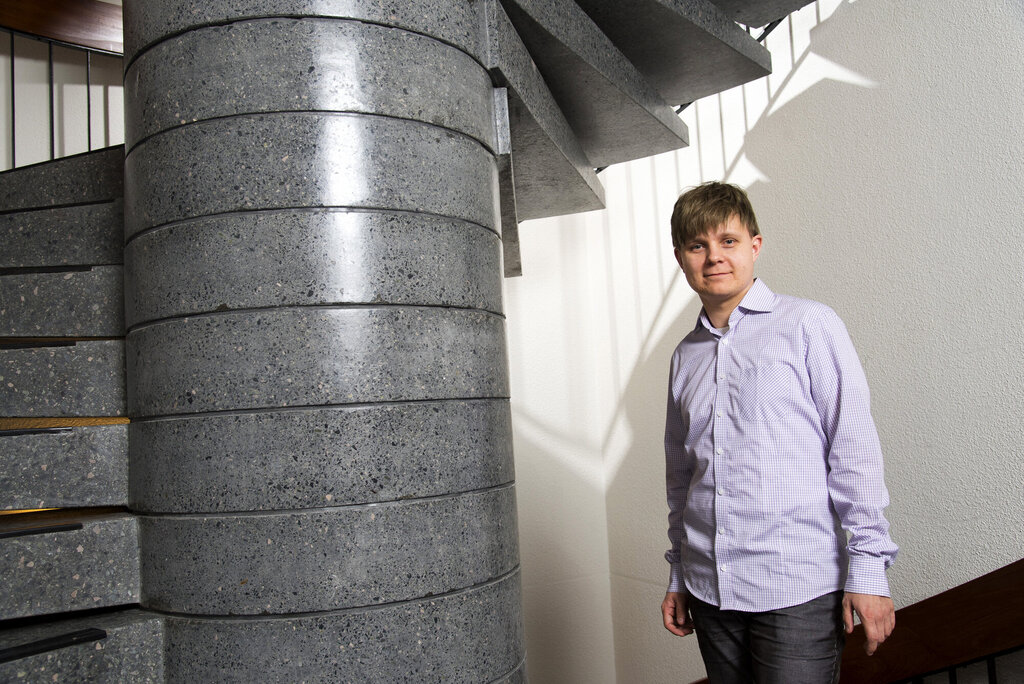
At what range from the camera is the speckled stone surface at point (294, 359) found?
1.84 metres

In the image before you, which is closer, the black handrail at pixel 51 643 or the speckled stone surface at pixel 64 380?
the black handrail at pixel 51 643

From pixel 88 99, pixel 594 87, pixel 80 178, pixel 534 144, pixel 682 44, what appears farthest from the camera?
pixel 88 99

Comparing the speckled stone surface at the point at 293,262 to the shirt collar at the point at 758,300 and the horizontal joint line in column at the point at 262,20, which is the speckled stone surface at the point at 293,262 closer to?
the horizontal joint line in column at the point at 262,20

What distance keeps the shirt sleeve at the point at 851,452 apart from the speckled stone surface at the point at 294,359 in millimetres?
836

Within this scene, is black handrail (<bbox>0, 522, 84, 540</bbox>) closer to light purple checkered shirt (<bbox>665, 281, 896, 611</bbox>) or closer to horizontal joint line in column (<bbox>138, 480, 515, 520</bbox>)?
horizontal joint line in column (<bbox>138, 480, 515, 520</bbox>)

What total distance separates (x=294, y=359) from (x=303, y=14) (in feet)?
2.58

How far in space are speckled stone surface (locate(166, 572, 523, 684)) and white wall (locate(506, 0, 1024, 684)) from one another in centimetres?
180

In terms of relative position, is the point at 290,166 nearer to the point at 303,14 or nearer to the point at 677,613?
the point at 303,14

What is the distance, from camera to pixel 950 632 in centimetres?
239

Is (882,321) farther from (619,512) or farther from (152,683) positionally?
(152,683)

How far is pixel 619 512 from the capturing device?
4453 millimetres

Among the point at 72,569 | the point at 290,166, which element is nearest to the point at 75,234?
the point at 290,166

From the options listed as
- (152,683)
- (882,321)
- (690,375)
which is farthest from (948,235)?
(152,683)

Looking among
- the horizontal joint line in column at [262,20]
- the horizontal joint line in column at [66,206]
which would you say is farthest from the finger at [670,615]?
the horizontal joint line in column at [66,206]
